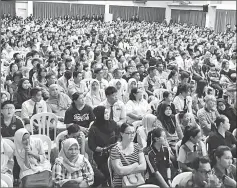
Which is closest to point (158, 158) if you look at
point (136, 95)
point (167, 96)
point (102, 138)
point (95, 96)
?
point (102, 138)

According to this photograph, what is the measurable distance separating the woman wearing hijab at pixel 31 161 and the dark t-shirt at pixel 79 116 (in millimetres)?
993

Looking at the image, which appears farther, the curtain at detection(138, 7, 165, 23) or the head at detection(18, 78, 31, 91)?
the curtain at detection(138, 7, 165, 23)

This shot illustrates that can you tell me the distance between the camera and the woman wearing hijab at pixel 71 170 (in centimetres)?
320

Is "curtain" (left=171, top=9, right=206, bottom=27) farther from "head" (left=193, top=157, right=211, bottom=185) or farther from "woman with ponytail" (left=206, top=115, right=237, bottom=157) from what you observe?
"head" (left=193, top=157, right=211, bottom=185)

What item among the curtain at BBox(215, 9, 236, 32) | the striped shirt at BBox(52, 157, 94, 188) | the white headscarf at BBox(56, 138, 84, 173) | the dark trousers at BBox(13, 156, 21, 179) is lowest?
the dark trousers at BBox(13, 156, 21, 179)

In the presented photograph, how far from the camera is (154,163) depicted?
348 centimetres

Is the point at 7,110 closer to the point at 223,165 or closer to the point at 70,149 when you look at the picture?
the point at 70,149

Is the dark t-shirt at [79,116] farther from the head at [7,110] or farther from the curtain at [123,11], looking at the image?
the curtain at [123,11]

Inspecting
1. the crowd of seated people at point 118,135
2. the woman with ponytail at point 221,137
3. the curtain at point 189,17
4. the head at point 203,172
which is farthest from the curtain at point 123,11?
the head at point 203,172

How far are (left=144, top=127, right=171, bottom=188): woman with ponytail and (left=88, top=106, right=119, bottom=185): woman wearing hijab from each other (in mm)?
470

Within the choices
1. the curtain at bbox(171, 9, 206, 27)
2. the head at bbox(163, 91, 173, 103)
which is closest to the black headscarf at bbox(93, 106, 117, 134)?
→ the head at bbox(163, 91, 173, 103)

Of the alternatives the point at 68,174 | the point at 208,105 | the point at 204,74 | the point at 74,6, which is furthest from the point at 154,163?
the point at 74,6

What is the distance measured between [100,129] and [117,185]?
770 mm

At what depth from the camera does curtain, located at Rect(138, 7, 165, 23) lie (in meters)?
27.1
